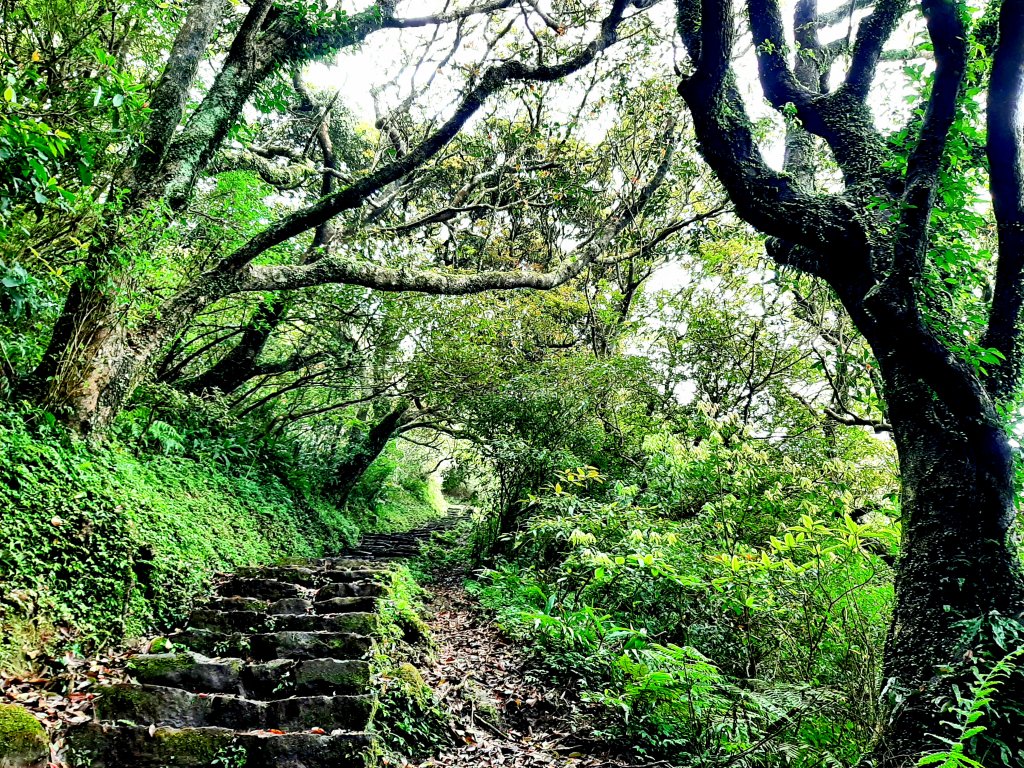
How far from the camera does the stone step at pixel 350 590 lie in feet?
18.3

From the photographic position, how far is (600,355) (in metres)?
11.0

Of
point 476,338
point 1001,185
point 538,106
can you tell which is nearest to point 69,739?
point 1001,185

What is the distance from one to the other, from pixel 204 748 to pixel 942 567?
14.2 feet

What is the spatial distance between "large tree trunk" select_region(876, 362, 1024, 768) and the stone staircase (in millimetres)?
3084

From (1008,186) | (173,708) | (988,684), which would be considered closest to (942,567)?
(988,684)

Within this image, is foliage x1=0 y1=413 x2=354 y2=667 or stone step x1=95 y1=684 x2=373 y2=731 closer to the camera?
stone step x1=95 y1=684 x2=373 y2=731

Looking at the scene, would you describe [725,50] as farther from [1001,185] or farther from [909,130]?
[1001,185]

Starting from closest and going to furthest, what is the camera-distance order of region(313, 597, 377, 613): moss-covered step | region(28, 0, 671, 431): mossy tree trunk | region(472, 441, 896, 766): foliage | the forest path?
region(472, 441, 896, 766): foliage
the forest path
region(28, 0, 671, 431): mossy tree trunk
region(313, 597, 377, 613): moss-covered step

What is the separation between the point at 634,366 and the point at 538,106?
490cm

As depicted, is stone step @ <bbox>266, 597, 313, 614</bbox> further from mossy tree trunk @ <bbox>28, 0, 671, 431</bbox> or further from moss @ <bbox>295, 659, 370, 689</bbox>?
mossy tree trunk @ <bbox>28, 0, 671, 431</bbox>

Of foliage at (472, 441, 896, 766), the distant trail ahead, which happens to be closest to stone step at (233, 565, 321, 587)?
foliage at (472, 441, 896, 766)

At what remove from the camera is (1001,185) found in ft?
10.5

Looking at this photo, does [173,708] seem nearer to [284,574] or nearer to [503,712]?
[503,712]

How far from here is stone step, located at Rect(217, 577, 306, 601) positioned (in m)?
5.50
